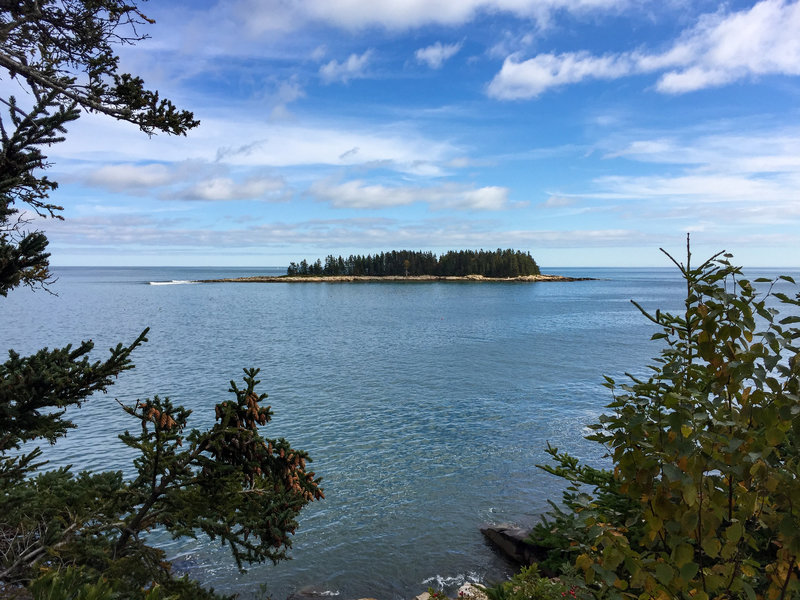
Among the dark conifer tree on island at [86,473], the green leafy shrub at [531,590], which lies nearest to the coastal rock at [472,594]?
the green leafy shrub at [531,590]

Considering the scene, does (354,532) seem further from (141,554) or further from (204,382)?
(204,382)

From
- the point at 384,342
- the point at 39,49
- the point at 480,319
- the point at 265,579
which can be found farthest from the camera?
Result: the point at 480,319

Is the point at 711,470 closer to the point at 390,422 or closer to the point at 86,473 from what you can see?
the point at 86,473

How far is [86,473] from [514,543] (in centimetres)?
1219

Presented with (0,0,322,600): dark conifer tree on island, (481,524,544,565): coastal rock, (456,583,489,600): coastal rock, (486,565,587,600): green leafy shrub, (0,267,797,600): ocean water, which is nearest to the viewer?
(0,0,322,600): dark conifer tree on island

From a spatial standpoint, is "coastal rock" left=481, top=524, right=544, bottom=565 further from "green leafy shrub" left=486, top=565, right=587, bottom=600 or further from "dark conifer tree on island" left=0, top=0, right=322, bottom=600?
"dark conifer tree on island" left=0, top=0, right=322, bottom=600

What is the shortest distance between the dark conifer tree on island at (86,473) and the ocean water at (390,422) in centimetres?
350

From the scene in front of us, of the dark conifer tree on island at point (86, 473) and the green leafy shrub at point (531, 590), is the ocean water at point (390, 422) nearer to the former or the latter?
the dark conifer tree on island at point (86, 473)

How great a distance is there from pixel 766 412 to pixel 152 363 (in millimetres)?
47694

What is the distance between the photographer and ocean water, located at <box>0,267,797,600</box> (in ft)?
49.3

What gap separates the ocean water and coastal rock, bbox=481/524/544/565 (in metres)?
0.40

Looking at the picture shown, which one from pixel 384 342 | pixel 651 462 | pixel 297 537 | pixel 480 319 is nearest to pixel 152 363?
pixel 384 342

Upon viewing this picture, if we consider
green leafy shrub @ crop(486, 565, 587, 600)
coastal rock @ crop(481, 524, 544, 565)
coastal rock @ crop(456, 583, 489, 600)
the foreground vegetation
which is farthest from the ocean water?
the foreground vegetation

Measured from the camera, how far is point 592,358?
154ft
